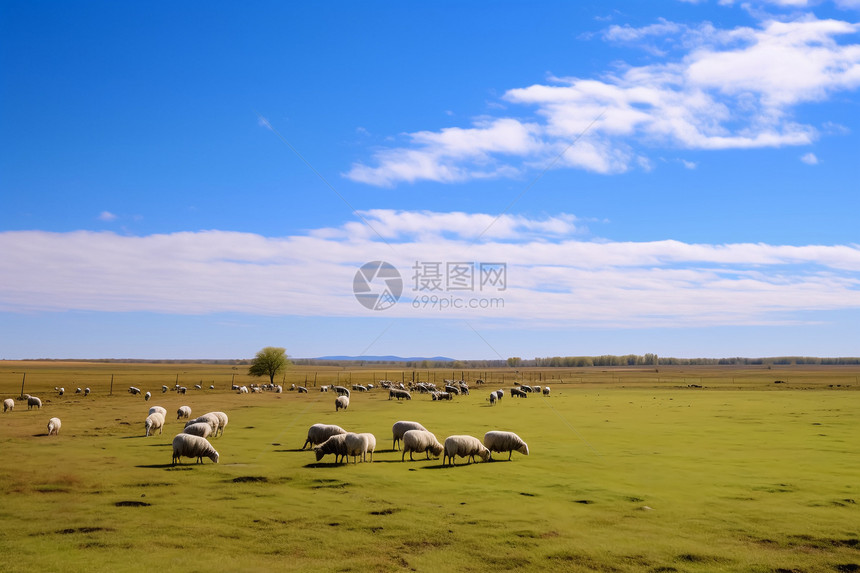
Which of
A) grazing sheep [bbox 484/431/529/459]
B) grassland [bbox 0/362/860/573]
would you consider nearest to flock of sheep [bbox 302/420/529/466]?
grazing sheep [bbox 484/431/529/459]

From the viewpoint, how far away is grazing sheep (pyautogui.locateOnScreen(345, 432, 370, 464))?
70.2ft

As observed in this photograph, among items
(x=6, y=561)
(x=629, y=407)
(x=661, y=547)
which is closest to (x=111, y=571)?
(x=6, y=561)

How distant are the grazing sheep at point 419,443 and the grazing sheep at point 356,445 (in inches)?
59.8

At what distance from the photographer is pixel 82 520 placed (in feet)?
44.6

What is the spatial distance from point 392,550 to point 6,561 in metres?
7.32

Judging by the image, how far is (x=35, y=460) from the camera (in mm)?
20703

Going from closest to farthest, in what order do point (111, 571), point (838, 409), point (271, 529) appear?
point (111, 571)
point (271, 529)
point (838, 409)

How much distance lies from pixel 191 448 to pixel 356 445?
5.86 m

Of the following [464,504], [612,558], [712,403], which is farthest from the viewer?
[712,403]

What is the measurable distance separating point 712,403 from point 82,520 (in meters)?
50.0

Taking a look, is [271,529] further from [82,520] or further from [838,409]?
[838,409]

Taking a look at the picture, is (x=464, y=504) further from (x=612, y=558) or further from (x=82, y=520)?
(x=82, y=520)

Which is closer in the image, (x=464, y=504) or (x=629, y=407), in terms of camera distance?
(x=464, y=504)

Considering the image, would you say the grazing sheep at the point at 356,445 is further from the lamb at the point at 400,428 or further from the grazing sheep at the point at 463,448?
the lamb at the point at 400,428
